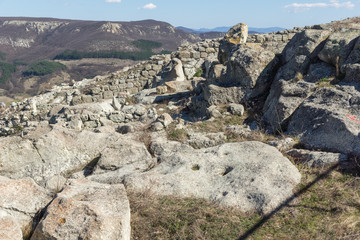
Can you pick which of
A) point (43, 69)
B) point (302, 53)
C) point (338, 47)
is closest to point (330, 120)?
point (338, 47)

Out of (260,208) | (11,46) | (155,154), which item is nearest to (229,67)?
(155,154)

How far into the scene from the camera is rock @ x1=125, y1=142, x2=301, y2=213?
3.87 m

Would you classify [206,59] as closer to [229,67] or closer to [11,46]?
[229,67]

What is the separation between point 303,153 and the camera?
500cm

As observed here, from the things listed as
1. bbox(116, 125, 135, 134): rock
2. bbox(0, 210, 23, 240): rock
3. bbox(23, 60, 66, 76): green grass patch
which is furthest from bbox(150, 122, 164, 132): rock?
bbox(23, 60, 66, 76): green grass patch

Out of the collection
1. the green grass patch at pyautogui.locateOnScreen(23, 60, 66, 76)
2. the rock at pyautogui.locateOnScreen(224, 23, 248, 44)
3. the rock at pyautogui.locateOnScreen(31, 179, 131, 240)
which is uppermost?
the rock at pyautogui.locateOnScreen(224, 23, 248, 44)

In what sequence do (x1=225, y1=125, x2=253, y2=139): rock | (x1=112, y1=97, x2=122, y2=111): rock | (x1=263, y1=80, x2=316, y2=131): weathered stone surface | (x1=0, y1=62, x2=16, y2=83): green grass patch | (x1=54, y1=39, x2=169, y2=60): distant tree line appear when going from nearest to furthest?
(x1=225, y1=125, x2=253, y2=139): rock, (x1=263, y1=80, x2=316, y2=131): weathered stone surface, (x1=112, y1=97, x2=122, y2=111): rock, (x1=0, y1=62, x2=16, y2=83): green grass patch, (x1=54, y1=39, x2=169, y2=60): distant tree line

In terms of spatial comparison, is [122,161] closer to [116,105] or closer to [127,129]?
[127,129]

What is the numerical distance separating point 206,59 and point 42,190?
1384cm

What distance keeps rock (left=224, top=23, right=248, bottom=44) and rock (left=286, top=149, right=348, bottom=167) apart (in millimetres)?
7879

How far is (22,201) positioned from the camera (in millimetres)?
3508

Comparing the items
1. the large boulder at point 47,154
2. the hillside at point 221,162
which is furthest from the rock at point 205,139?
the large boulder at point 47,154

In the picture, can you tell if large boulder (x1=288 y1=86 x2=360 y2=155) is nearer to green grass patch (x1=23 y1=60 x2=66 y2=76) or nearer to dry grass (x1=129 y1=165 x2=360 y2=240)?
dry grass (x1=129 y1=165 x2=360 y2=240)

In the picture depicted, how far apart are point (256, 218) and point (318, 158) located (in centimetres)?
185
